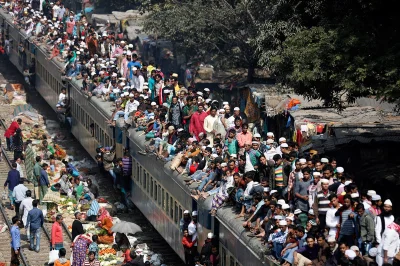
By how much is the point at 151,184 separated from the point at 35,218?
253cm

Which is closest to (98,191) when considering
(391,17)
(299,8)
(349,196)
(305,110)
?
(305,110)

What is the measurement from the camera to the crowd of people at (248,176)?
15.6m

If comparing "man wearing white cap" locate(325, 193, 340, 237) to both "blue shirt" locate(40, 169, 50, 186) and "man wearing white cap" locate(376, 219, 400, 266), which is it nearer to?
"man wearing white cap" locate(376, 219, 400, 266)

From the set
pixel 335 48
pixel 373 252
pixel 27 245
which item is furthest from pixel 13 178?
pixel 373 252

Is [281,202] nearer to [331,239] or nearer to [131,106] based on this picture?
[331,239]

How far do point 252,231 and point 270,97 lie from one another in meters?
11.7

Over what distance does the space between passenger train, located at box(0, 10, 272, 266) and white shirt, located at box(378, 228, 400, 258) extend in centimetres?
201

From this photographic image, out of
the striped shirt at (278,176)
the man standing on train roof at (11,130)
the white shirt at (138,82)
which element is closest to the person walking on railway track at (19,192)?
the white shirt at (138,82)

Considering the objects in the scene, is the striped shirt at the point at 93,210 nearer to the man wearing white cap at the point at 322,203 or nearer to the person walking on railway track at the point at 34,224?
the person walking on railway track at the point at 34,224

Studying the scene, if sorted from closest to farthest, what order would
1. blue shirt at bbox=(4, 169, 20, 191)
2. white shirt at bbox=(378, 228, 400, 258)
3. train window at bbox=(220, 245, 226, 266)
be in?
white shirt at bbox=(378, 228, 400, 258)
train window at bbox=(220, 245, 226, 266)
blue shirt at bbox=(4, 169, 20, 191)

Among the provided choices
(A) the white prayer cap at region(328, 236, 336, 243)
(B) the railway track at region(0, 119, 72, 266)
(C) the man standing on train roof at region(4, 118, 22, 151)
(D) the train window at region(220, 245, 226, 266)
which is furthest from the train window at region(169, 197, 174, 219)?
(C) the man standing on train roof at region(4, 118, 22, 151)

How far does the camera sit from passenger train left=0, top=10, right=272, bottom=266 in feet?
59.5

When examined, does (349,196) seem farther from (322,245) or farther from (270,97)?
(270,97)

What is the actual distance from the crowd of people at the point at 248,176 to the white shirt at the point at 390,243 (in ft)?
0.04
